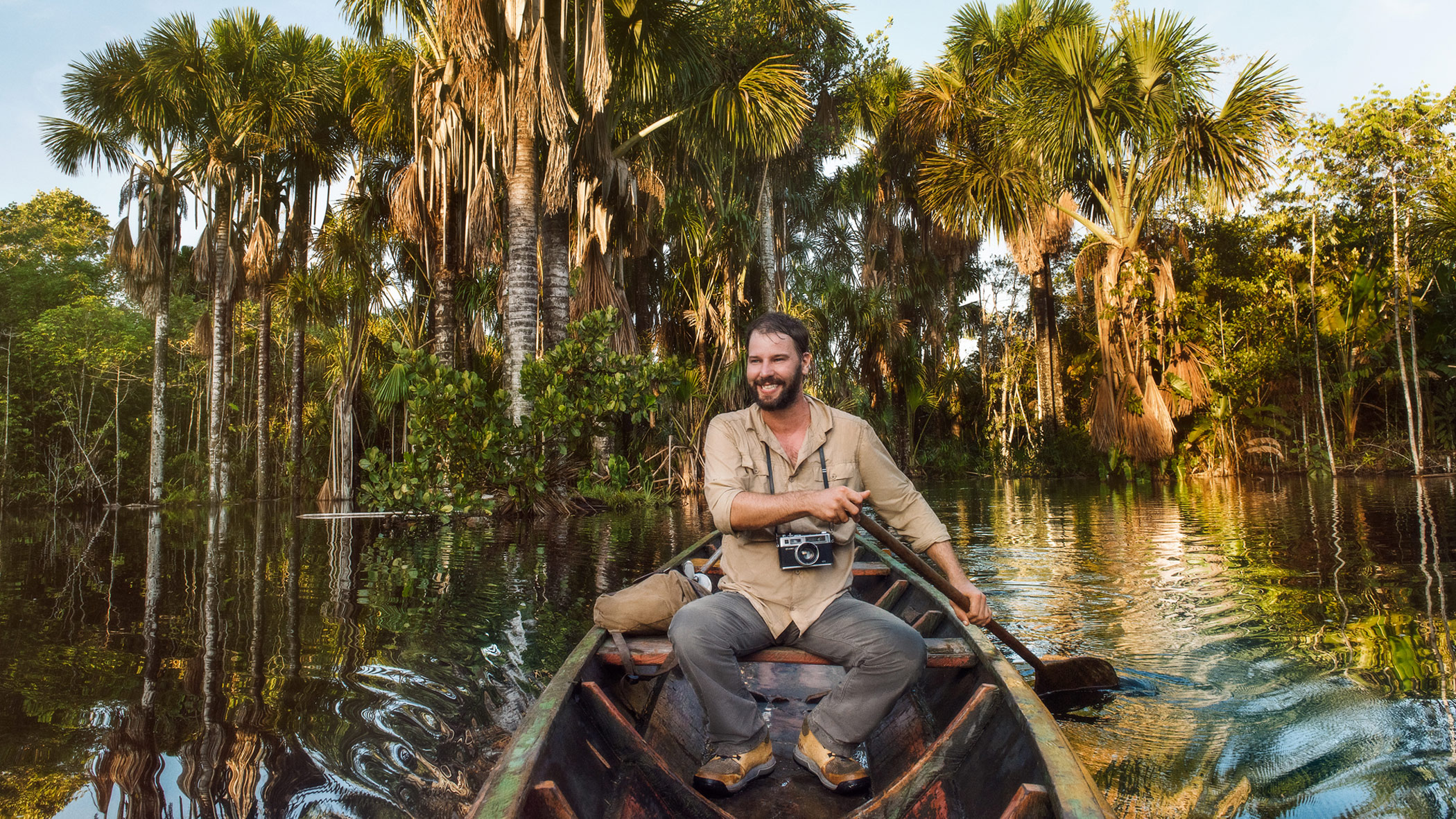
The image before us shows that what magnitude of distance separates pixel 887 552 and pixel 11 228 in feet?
91.0

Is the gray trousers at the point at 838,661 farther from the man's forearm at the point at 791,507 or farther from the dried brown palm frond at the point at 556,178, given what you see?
the dried brown palm frond at the point at 556,178

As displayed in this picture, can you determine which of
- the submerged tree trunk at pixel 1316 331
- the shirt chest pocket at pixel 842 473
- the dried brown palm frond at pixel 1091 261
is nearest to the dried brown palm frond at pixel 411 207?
the shirt chest pocket at pixel 842 473

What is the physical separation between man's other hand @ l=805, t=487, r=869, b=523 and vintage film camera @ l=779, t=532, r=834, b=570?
27 centimetres

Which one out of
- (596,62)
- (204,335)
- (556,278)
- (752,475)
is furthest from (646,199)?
(752,475)

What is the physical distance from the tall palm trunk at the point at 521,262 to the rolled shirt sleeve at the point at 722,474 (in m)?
7.86

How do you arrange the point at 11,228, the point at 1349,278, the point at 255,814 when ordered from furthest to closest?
the point at 11,228
the point at 1349,278
the point at 255,814

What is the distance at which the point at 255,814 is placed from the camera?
2.63 metres

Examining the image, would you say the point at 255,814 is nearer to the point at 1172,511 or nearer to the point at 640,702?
the point at 640,702

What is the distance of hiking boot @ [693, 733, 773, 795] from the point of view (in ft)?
8.39

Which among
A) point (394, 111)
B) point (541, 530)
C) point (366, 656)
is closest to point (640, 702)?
point (366, 656)

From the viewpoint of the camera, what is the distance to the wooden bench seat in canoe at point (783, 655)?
2.90 meters

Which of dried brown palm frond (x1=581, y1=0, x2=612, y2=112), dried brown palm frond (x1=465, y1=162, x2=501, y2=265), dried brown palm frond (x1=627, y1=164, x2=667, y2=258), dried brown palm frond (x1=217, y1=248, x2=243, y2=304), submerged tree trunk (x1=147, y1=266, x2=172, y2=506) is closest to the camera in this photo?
dried brown palm frond (x1=581, y1=0, x2=612, y2=112)

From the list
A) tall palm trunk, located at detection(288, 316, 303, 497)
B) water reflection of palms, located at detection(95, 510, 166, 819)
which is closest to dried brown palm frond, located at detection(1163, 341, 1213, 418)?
water reflection of palms, located at detection(95, 510, 166, 819)

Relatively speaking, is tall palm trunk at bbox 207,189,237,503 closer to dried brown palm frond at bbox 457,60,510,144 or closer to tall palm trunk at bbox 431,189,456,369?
tall palm trunk at bbox 431,189,456,369
